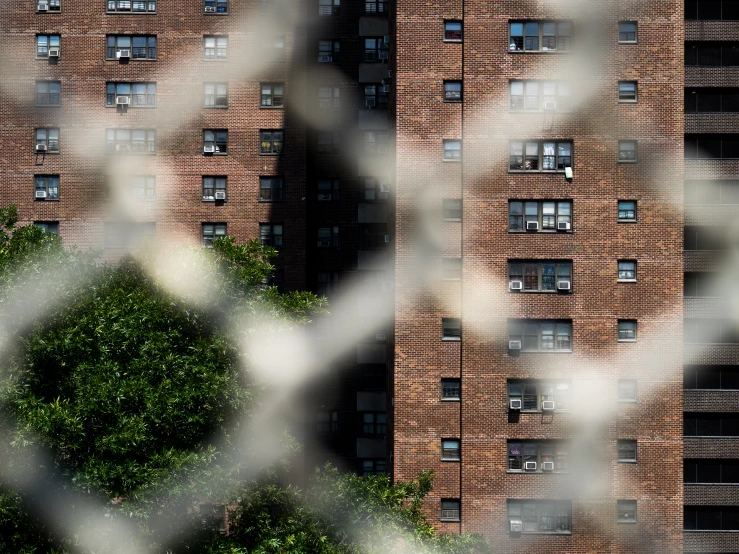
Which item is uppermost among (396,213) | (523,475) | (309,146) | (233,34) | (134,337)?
(233,34)

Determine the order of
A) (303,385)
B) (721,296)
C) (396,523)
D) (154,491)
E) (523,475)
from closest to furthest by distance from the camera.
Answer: (154,491) → (396,523) → (523,475) → (721,296) → (303,385)

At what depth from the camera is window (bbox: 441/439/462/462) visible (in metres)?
21.6

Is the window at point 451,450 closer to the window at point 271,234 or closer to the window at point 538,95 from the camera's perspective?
the window at point 538,95

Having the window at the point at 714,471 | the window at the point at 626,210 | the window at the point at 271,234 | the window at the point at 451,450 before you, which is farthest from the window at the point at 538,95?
the window at the point at 714,471

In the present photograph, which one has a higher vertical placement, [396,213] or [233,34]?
[233,34]

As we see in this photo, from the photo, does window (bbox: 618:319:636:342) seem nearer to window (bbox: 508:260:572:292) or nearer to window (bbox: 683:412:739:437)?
window (bbox: 508:260:572:292)

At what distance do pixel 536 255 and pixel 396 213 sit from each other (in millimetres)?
3531

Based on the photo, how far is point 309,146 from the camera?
2791 cm

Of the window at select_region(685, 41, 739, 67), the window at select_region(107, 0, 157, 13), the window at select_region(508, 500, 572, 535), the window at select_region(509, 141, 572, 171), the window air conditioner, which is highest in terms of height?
the window at select_region(107, 0, 157, 13)

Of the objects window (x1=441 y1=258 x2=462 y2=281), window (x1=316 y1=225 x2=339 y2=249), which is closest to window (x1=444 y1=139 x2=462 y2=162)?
window (x1=441 y1=258 x2=462 y2=281)

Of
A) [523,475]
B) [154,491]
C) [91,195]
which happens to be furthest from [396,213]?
[91,195]

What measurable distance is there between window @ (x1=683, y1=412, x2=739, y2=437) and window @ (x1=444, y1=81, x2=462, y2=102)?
10261 millimetres

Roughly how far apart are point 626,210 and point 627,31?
438cm

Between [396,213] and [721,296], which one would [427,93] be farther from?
[721,296]
